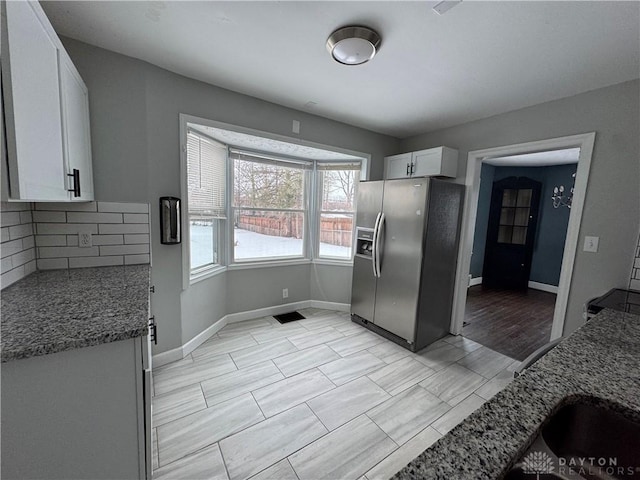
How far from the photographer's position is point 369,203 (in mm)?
3047

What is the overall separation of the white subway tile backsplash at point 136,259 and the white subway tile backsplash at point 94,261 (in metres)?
0.03

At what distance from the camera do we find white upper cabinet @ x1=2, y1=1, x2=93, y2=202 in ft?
2.98

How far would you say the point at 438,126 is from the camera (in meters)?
3.09

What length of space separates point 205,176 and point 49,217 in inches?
48.4

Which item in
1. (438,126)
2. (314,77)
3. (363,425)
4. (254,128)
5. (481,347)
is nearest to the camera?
(363,425)

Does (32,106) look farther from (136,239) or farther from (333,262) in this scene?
(333,262)

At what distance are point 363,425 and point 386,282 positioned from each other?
145 centimetres

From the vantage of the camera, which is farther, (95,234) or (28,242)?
(95,234)

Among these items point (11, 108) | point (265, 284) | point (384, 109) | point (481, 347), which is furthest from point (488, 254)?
point (11, 108)

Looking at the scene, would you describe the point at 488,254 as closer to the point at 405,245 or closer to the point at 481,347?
the point at 481,347

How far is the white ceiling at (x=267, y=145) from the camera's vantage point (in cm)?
249

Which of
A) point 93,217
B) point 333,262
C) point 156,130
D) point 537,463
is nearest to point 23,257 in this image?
point 93,217

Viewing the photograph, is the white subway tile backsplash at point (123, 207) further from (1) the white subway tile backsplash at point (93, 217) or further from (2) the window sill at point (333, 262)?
(2) the window sill at point (333, 262)

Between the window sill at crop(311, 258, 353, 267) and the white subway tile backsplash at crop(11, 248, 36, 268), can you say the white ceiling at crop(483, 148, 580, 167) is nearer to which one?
the window sill at crop(311, 258, 353, 267)
